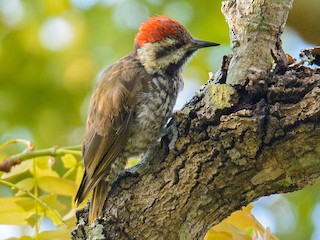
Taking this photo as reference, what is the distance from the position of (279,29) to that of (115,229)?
1.11 metres

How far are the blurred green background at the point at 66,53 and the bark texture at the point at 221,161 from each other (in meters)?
2.77

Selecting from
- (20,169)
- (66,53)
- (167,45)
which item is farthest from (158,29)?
(66,53)

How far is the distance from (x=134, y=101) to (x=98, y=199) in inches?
28.4

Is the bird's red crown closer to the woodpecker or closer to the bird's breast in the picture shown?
the woodpecker

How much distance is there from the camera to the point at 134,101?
12.4 feet

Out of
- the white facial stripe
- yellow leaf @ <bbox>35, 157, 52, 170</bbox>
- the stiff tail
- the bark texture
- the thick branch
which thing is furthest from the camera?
the white facial stripe

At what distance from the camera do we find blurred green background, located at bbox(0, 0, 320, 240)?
5.95 metres

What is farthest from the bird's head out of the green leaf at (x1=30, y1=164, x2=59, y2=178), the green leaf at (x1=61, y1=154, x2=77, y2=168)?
the green leaf at (x1=30, y1=164, x2=59, y2=178)

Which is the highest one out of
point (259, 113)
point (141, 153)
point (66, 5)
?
point (66, 5)

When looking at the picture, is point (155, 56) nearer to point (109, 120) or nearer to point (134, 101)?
→ point (134, 101)

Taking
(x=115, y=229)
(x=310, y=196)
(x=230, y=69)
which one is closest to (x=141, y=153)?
(x=115, y=229)

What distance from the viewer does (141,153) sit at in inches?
148

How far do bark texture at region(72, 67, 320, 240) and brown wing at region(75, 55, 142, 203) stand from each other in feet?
1.38

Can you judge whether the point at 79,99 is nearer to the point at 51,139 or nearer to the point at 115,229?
the point at 51,139
